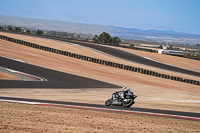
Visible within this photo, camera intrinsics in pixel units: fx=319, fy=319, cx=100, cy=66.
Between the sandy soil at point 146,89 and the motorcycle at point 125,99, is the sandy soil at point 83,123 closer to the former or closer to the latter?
the motorcycle at point 125,99

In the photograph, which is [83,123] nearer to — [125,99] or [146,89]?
[125,99]

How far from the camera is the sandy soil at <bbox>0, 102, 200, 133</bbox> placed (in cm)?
1018

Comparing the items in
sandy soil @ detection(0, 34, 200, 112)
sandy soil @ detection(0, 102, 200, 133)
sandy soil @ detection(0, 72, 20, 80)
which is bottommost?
sandy soil @ detection(0, 72, 20, 80)

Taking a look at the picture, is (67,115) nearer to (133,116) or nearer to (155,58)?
(133,116)

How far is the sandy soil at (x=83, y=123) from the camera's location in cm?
1018

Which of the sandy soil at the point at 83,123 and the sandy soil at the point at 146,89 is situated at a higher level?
the sandy soil at the point at 83,123

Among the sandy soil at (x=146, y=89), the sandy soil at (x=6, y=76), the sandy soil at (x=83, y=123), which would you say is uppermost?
the sandy soil at (x=83, y=123)

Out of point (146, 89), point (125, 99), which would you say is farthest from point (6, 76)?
point (125, 99)

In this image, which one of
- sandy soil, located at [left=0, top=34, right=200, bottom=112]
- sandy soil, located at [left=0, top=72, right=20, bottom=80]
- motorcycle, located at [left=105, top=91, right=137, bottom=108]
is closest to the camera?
motorcycle, located at [left=105, top=91, right=137, bottom=108]

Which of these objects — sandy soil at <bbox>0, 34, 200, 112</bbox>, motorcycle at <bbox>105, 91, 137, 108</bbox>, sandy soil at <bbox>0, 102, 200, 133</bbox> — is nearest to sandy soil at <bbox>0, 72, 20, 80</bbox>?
sandy soil at <bbox>0, 34, 200, 112</bbox>

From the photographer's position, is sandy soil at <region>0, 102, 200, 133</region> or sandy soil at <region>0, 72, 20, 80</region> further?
sandy soil at <region>0, 72, 20, 80</region>

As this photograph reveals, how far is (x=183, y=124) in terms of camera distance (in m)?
11.9

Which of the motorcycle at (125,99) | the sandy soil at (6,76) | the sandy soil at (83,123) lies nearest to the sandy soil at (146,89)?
the motorcycle at (125,99)

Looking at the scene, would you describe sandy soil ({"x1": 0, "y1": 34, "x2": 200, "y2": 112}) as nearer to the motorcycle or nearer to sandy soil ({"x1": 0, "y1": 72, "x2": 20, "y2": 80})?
the motorcycle
